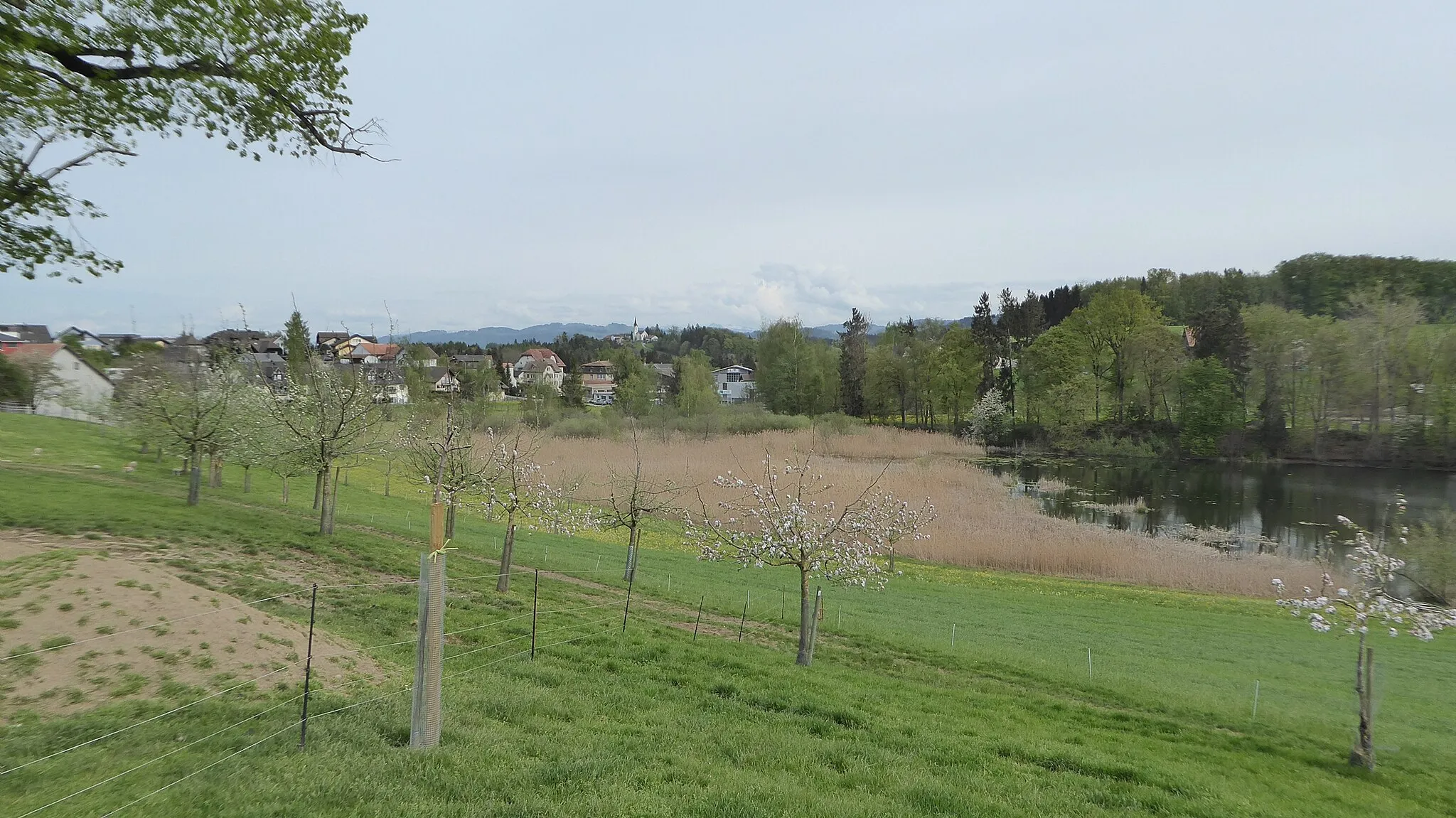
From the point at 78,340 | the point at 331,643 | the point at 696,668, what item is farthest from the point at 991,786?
the point at 78,340

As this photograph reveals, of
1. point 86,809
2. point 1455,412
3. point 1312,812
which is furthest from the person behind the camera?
point 1455,412

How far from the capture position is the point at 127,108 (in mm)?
9398

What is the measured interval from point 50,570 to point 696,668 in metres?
8.44

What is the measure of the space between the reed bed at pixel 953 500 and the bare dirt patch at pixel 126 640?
869cm

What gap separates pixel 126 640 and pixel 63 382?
53355 mm

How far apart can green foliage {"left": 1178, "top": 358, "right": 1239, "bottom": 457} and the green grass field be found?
45135 millimetres

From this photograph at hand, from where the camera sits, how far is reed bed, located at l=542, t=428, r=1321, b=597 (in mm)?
25578

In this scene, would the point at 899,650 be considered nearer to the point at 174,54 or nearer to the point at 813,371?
the point at 174,54

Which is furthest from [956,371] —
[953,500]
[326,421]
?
[326,421]

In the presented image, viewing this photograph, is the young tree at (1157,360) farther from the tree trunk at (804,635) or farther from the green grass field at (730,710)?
the tree trunk at (804,635)

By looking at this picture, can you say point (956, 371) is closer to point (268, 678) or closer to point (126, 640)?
point (268, 678)

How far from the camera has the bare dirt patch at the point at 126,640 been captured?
23.1ft

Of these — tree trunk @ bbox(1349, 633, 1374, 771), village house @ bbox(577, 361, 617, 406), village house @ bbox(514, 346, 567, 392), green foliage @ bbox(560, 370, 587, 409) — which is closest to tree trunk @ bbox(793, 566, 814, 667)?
tree trunk @ bbox(1349, 633, 1374, 771)

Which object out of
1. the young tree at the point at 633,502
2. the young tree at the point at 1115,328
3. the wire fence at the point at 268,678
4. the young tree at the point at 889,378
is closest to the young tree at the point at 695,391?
the young tree at the point at 889,378
